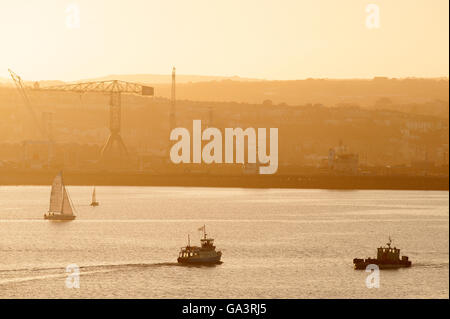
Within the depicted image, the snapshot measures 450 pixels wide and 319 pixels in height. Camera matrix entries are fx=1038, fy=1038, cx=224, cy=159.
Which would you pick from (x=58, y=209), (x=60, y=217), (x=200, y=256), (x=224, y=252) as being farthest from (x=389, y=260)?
(x=58, y=209)

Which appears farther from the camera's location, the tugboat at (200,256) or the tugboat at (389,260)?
the tugboat at (389,260)

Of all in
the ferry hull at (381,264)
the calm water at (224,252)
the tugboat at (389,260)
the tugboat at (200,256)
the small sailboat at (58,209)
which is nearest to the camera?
the calm water at (224,252)

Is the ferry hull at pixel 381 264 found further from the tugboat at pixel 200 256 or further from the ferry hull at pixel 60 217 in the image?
the ferry hull at pixel 60 217

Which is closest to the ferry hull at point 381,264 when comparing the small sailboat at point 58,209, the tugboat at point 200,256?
the tugboat at point 200,256

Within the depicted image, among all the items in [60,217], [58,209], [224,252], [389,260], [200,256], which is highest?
[58,209]

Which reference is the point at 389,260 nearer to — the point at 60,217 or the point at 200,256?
the point at 200,256

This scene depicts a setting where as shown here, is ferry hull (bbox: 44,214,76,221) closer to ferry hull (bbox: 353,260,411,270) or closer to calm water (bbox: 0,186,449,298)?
calm water (bbox: 0,186,449,298)

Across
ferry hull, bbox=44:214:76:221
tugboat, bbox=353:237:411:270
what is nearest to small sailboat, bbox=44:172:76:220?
ferry hull, bbox=44:214:76:221

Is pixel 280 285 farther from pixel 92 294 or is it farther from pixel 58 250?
pixel 58 250
